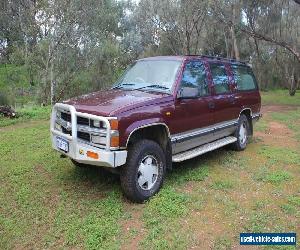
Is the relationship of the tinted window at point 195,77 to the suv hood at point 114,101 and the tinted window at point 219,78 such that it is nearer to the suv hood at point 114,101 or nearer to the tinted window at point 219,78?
the tinted window at point 219,78

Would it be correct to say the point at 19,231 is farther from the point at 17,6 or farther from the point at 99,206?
the point at 17,6

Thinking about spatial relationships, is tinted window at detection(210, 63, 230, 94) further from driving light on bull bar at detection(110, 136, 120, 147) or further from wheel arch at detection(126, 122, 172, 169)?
driving light on bull bar at detection(110, 136, 120, 147)

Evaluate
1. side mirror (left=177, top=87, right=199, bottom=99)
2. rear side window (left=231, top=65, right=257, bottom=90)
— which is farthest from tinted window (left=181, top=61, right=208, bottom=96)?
rear side window (left=231, top=65, right=257, bottom=90)

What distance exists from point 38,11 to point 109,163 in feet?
42.8

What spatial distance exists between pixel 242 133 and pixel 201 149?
81.6 inches

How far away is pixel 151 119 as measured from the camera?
5.45m

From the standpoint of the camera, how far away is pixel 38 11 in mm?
16094

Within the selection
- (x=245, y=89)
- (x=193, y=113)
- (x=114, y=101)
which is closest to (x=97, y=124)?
(x=114, y=101)

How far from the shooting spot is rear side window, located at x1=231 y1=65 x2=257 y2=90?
8.15 m

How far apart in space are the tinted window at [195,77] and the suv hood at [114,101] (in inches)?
25.2

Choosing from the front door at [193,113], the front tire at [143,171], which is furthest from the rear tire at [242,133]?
the front tire at [143,171]

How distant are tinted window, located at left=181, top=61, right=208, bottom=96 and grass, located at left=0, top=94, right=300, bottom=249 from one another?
1.46 meters

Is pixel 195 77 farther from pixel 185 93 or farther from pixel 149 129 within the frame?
pixel 149 129

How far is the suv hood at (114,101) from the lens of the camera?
16.8 ft
